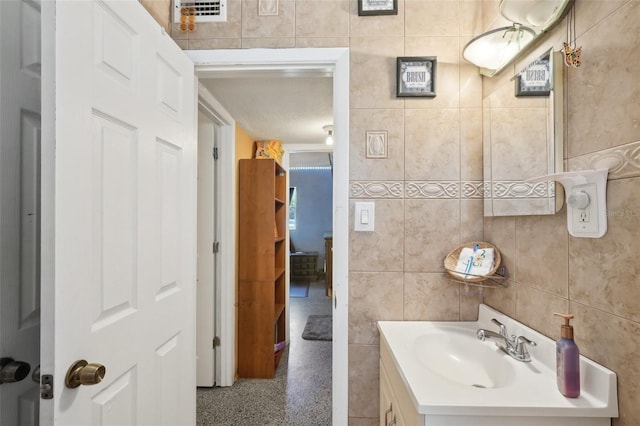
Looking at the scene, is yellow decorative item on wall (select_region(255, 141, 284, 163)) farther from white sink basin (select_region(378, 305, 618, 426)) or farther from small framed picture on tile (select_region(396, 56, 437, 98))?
white sink basin (select_region(378, 305, 618, 426))

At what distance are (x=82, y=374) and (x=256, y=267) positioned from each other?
169 centimetres

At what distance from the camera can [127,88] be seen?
893mm

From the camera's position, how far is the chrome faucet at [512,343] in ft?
3.13

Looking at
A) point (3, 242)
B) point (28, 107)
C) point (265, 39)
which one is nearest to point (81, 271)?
point (3, 242)

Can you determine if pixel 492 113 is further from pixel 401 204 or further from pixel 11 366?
pixel 11 366

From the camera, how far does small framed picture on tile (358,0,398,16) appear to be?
1294 mm

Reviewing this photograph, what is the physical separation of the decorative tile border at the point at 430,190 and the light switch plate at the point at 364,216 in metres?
0.04

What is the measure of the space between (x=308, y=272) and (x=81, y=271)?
5.54m

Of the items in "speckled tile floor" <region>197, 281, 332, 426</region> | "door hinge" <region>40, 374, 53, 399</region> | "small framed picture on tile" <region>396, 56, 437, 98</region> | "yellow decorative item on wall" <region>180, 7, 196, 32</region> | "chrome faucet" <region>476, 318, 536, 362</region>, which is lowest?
"speckled tile floor" <region>197, 281, 332, 426</region>

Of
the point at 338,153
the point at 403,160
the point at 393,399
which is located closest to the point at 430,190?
the point at 403,160

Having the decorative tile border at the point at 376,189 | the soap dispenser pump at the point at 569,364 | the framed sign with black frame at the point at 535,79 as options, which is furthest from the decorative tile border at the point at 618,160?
the decorative tile border at the point at 376,189

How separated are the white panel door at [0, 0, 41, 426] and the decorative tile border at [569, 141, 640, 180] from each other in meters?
1.58

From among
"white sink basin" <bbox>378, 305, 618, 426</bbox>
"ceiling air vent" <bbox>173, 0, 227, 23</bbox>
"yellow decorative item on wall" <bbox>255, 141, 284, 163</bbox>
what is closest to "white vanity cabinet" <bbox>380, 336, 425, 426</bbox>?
"white sink basin" <bbox>378, 305, 618, 426</bbox>

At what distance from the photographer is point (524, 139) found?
41.2 inches
